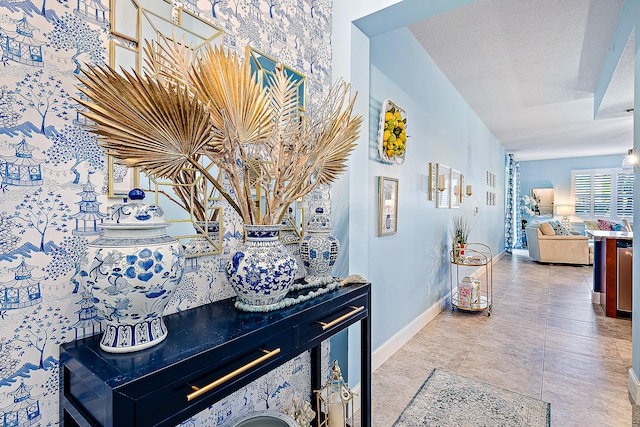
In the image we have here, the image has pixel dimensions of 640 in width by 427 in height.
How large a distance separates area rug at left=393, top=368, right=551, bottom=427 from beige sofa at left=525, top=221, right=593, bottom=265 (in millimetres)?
6064

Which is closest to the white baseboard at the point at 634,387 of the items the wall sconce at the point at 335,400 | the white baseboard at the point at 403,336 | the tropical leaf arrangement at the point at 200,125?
the white baseboard at the point at 403,336

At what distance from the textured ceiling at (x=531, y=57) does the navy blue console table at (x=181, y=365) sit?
2846mm

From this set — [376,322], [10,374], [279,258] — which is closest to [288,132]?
[279,258]

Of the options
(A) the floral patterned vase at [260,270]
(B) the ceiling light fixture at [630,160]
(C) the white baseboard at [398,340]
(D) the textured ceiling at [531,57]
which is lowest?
(C) the white baseboard at [398,340]

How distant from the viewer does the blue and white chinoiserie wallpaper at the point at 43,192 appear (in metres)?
0.85

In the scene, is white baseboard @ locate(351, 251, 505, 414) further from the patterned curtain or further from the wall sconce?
the patterned curtain

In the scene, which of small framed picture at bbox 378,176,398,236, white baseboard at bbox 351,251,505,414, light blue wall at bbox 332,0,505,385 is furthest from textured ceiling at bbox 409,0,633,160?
white baseboard at bbox 351,251,505,414

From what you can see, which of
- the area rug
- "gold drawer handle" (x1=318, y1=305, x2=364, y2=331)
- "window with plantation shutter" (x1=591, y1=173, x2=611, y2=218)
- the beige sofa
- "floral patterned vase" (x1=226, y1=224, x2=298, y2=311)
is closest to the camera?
"floral patterned vase" (x1=226, y1=224, x2=298, y2=311)

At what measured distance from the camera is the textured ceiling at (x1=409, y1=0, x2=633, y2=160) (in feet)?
8.88

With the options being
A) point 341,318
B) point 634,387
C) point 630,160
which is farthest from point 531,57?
point 341,318

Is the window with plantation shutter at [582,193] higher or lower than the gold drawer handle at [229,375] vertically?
higher

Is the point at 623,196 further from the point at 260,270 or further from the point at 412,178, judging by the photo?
the point at 260,270

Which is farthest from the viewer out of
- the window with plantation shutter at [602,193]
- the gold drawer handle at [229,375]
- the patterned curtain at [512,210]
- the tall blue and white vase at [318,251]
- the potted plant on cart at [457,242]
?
the window with plantation shutter at [602,193]

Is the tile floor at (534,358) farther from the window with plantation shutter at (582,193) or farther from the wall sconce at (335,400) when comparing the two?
the window with plantation shutter at (582,193)
